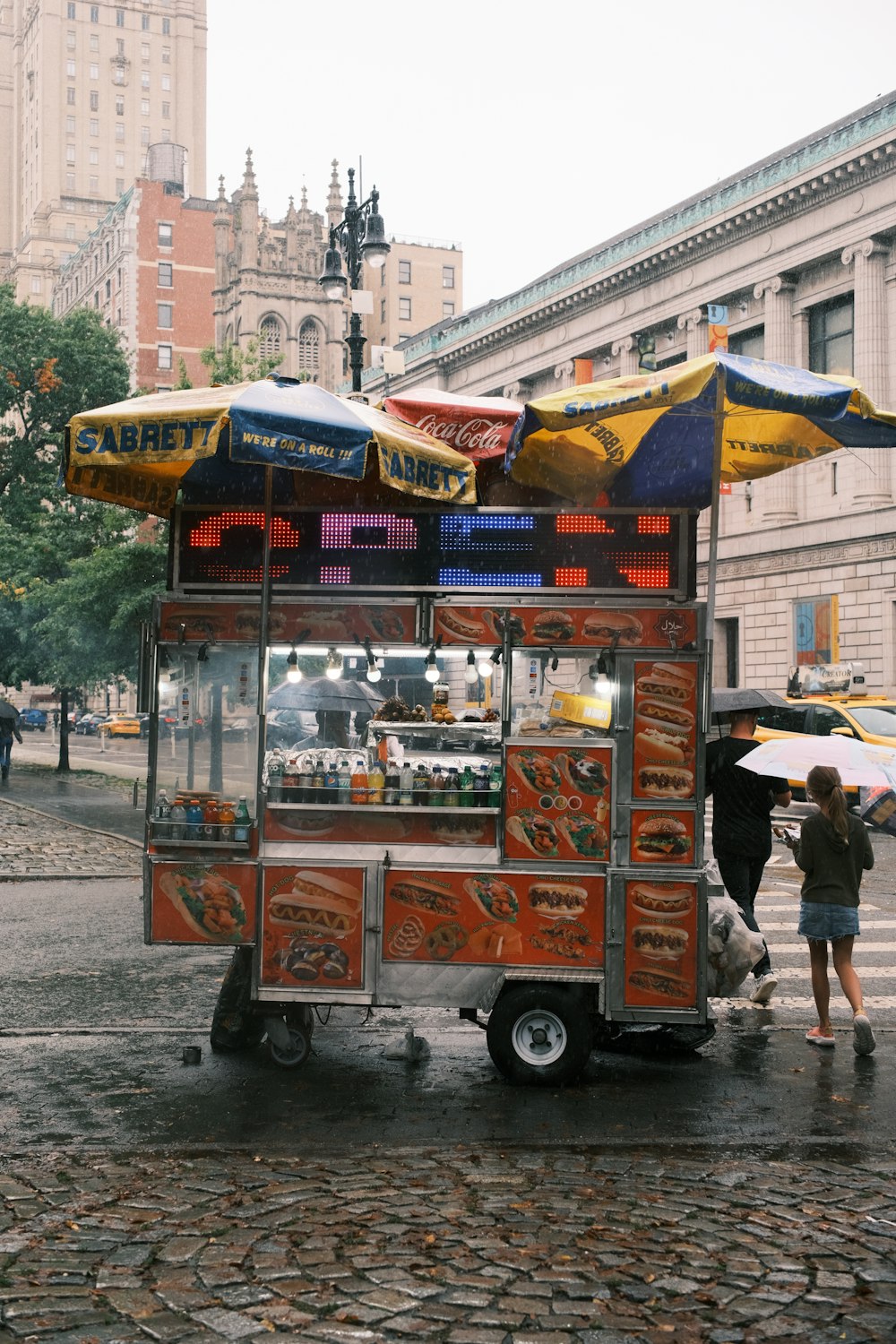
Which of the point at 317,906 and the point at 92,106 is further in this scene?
the point at 92,106

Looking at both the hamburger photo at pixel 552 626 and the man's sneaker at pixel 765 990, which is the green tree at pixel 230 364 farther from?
the hamburger photo at pixel 552 626

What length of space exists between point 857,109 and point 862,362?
11.3 meters

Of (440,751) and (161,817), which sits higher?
(440,751)

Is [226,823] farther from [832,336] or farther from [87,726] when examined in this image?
[87,726]

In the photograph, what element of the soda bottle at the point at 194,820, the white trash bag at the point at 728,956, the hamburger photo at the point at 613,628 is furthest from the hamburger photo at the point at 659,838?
the soda bottle at the point at 194,820

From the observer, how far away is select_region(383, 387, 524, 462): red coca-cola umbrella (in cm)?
822

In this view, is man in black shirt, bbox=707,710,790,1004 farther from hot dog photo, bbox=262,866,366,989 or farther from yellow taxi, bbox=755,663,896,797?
yellow taxi, bbox=755,663,896,797

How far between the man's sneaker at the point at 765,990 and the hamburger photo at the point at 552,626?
3.28 m

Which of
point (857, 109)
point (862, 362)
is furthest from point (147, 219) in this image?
point (862, 362)

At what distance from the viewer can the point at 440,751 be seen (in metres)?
7.98

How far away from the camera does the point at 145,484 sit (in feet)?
27.8

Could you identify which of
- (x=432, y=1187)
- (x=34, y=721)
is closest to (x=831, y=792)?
(x=432, y=1187)

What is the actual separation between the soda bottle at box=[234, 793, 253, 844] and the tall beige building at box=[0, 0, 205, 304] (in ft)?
477

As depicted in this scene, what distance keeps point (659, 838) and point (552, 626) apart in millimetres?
1328
